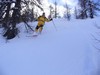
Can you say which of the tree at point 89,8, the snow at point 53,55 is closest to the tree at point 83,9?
the tree at point 89,8

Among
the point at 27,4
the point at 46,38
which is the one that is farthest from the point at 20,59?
the point at 27,4

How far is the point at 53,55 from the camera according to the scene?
1524cm

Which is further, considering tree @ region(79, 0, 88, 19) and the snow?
tree @ region(79, 0, 88, 19)

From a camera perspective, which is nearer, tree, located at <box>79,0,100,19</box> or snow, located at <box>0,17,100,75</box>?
snow, located at <box>0,17,100,75</box>

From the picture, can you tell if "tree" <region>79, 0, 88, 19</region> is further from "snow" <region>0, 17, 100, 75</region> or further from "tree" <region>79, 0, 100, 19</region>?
"snow" <region>0, 17, 100, 75</region>

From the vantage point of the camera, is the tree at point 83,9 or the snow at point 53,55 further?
the tree at point 83,9

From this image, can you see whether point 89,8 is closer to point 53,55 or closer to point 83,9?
point 83,9

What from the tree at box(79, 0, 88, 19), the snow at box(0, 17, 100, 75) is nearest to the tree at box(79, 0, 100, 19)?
the tree at box(79, 0, 88, 19)

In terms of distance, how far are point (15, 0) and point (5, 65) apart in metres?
8.02

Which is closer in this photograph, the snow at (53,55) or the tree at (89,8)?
the snow at (53,55)

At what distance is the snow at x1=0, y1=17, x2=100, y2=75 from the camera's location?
1362 centimetres

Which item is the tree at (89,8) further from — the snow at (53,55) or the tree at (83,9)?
the snow at (53,55)

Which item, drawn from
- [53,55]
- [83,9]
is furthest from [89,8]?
[53,55]

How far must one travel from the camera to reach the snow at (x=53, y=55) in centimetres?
1362
